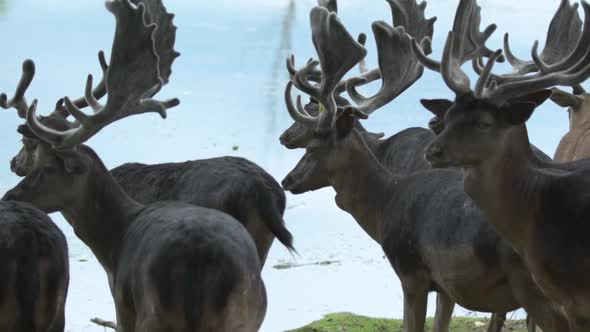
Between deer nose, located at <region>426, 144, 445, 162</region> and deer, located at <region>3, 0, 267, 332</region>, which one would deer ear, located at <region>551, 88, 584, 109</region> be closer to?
deer, located at <region>3, 0, 267, 332</region>

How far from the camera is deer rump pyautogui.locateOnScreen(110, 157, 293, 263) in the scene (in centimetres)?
727

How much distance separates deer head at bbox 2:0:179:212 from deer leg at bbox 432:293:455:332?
228cm

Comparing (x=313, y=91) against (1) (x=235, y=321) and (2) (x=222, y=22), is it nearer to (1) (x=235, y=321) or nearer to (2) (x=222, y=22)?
(1) (x=235, y=321)

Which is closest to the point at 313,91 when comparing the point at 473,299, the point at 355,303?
the point at 473,299

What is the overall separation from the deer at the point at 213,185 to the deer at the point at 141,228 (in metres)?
0.25

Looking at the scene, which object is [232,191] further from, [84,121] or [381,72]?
[381,72]

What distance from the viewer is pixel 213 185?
7.43m

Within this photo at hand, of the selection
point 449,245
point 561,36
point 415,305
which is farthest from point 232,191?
point 561,36

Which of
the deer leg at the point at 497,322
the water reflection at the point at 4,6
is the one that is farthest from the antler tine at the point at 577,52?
the water reflection at the point at 4,6

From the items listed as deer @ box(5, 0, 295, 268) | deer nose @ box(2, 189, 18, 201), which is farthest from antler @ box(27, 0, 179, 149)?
deer nose @ box(2, 189, 18, 201)

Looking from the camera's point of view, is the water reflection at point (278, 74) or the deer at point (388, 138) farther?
the water reflection at point (278, 74)

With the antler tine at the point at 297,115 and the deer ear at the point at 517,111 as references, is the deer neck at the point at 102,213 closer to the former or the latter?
the antler tine at the point at 297,115

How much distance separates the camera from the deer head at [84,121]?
264 inches

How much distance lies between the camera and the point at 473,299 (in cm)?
666
